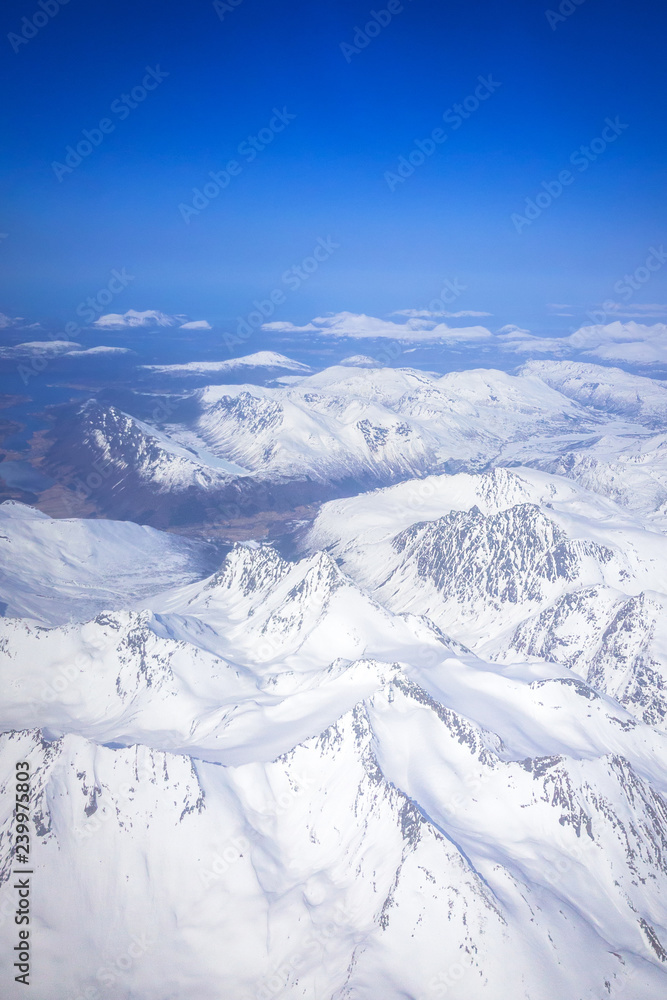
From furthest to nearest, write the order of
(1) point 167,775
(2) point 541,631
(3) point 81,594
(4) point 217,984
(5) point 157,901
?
(3) point 81,594, (2) point 541,631, (1) point 167,775, (5) point 157,901, (4) point 217,984

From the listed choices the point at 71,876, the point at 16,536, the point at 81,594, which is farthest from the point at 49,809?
the point at 16,536

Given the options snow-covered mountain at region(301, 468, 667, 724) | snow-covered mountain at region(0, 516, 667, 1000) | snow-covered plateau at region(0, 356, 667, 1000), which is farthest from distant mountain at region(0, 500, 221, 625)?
snow-covered mountain at region(301, 468, 667, 724)

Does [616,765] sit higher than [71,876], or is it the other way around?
[616,765]

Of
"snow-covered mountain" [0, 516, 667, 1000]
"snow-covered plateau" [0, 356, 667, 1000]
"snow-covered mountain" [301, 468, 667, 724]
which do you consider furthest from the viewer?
"snow-covered mountain" [301, 468, 667, 724]

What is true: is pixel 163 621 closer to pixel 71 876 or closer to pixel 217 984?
pixel 71 876

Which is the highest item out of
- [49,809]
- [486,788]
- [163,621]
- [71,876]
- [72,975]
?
[163,621]

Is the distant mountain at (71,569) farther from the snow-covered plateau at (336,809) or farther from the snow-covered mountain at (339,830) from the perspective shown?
the snow-covered mountain at (339,830)

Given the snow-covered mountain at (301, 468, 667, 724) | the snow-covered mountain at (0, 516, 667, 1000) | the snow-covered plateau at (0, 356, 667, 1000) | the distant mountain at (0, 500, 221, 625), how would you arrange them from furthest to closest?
the distant mountain at (0, 500, 221, 625), the snow-covered mountain at (301, 468, 667, 724), the snow-covered plateau at (0, 356, 667, 1000), the snow-covered mountain at (0, 516, 667, 1000)

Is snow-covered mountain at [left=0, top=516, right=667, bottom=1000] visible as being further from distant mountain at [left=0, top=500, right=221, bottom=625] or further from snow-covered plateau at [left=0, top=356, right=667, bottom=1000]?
distant mountain at [left=0, top=500, right=221, bottom=625]
